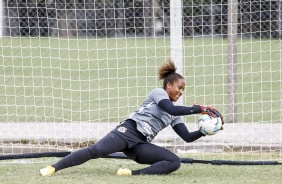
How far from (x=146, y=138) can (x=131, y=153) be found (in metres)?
0.22

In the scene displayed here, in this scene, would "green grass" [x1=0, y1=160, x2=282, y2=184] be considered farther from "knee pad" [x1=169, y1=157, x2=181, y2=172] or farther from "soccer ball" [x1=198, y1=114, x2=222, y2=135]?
"soccer ball" [x1=198, y1=114, x2=222, y2=135]

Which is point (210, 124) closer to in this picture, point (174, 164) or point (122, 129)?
point (174, 164)

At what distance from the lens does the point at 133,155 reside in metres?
7.73

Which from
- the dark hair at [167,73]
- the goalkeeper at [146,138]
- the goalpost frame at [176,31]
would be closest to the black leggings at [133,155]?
the goalkeeper at [146,138]

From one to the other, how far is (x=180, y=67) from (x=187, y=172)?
2249mm

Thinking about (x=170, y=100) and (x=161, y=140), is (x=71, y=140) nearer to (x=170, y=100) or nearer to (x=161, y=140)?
(x=161, y=140)

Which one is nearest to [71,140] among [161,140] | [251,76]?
[161,140]

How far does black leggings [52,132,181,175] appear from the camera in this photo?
7523 mm

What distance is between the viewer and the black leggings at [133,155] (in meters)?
7.52

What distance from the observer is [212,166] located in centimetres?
862

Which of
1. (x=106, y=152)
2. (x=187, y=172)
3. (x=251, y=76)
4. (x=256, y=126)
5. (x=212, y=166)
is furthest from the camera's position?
(x=251, y=76)

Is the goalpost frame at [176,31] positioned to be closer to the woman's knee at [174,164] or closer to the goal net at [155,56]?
the goal net at [155,56]

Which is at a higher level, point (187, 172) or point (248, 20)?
point (248, 20)

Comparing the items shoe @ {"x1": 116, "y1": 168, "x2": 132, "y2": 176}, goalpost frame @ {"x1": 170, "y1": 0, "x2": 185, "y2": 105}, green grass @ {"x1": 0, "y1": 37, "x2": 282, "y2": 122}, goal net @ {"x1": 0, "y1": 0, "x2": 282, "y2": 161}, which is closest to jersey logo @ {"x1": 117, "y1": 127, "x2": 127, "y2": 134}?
shoe @ {"x1": 116, "y1": 168, "x2": 132, "y2": 176}
